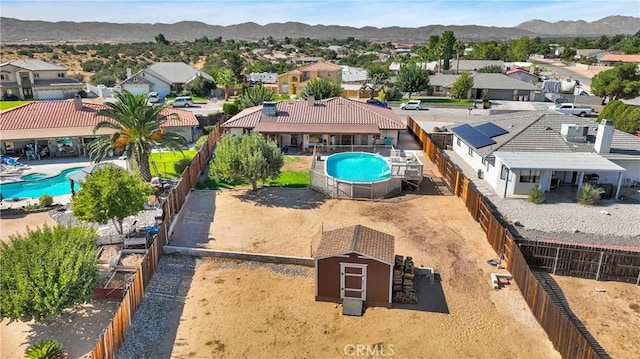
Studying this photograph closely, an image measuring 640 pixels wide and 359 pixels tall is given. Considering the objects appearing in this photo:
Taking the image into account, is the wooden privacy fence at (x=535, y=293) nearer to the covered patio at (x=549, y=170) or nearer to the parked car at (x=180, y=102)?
the covered patio at (x=549, y=170)

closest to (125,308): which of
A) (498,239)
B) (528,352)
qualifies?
(528,352)

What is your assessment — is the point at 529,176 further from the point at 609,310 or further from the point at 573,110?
the point at 573,110

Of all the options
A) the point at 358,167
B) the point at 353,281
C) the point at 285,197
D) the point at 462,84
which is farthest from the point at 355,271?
the point at 462,84

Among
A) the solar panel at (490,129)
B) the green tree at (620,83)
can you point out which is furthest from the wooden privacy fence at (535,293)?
the green tree at (620,83)

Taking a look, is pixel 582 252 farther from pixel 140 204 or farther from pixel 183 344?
pixel 140 204

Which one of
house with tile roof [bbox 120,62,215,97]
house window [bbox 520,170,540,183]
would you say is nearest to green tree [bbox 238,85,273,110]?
house with tile roof [bbox 120,62,215,97]
